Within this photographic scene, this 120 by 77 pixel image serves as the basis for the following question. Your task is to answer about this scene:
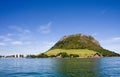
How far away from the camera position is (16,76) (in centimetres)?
5966

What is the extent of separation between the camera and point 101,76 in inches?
2219

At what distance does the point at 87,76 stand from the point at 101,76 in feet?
12.3

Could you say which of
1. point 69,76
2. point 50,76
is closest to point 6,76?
point 50,76

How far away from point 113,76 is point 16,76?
27103mm

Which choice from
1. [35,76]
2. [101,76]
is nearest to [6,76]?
[35,76]

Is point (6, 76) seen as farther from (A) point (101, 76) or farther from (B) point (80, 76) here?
(A) point (101, 76)

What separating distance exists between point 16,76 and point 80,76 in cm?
1821

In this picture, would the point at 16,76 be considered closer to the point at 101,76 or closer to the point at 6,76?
the point at 6,76

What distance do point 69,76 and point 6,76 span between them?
17909mm

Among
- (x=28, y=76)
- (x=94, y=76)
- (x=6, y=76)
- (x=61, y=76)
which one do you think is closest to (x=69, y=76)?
(x=61, y=76)

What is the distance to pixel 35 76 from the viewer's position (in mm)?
59312

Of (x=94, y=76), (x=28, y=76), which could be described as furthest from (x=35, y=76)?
(x=94, y=76)

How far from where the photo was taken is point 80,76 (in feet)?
187

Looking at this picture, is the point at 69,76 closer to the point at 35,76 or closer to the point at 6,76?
the point at 35,76
